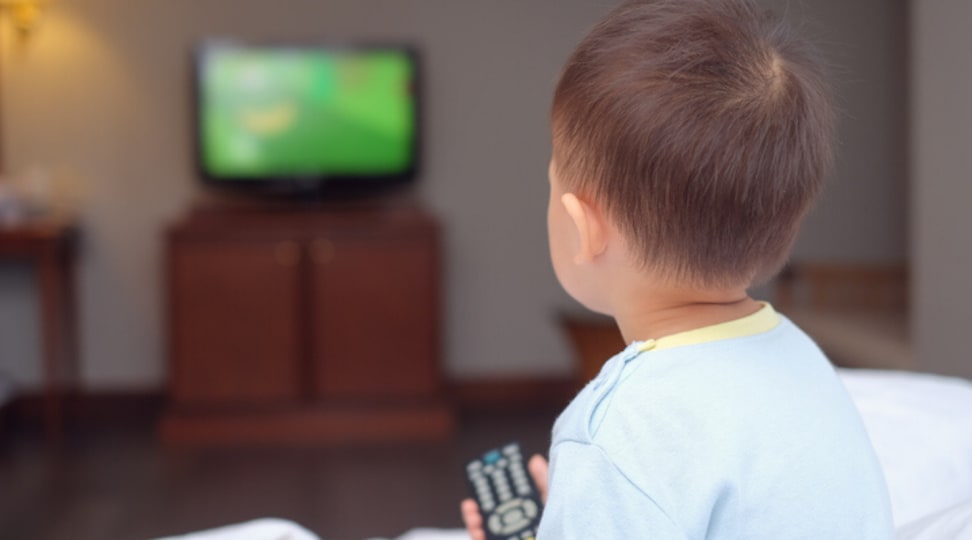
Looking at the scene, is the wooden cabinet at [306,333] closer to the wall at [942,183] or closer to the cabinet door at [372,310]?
the cabinet door at [372,310]

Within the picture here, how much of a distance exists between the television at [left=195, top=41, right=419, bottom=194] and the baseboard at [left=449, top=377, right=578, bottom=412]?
3.04 ft

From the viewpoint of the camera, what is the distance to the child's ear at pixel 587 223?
2.75ft

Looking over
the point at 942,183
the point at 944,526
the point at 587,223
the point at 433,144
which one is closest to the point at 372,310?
the point at 433,144

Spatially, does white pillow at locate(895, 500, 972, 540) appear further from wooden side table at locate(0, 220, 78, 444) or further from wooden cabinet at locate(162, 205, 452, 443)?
wooden side table at locate(0, 220, 78, 444)

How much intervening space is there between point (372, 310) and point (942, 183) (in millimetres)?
2091

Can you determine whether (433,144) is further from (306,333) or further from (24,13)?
(24,13)

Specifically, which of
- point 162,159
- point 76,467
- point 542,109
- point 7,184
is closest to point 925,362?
point 542,109

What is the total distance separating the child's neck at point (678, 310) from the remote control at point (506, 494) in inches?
12.4

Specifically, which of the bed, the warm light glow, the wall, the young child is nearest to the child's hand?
the bed

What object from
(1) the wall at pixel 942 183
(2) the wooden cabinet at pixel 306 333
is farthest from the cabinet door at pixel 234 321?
(1) the wall at pixel 942 183

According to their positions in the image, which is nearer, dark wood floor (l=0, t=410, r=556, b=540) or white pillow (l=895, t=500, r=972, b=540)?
white pillow (l=895, t=500, r=972, b=540)

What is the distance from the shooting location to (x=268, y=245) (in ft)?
13.7

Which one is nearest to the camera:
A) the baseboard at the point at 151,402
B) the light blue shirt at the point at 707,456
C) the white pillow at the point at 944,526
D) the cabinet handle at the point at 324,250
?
the light blue shirt at the point at 707,456

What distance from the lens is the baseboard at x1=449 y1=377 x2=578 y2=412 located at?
4.78 m
